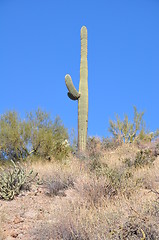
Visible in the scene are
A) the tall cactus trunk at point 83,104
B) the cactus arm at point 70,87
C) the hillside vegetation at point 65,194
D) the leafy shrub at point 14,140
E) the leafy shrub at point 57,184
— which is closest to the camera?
the hillside vegetation at point 65,194

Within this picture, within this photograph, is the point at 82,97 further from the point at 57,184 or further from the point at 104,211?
the point at 104,211

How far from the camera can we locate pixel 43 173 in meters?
9.41

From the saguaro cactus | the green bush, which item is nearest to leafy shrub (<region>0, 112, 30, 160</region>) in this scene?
the green bush

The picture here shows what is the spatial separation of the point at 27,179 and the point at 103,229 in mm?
4518

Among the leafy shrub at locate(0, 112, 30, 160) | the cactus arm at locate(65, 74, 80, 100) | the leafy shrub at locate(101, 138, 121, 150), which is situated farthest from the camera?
the leafy shrub at locate(101, 138, 121, 150)

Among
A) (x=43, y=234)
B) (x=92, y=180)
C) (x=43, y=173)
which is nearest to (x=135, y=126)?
(x=43, y=173)

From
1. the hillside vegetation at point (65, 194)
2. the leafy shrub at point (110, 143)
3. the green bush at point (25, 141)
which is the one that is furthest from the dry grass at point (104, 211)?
the leafy shrub at point (110, 143)

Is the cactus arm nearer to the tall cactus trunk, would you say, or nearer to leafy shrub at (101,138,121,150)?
the tall cactus trunk

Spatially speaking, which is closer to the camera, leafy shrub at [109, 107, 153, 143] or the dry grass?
the dry grass

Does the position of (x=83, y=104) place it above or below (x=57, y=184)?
above

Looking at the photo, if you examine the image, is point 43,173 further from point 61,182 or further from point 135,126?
point 135,126

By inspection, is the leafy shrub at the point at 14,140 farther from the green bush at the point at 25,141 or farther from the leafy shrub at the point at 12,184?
the leafy shrub at the point at 12,184

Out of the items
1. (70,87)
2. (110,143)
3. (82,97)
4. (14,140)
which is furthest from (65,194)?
(110,143)

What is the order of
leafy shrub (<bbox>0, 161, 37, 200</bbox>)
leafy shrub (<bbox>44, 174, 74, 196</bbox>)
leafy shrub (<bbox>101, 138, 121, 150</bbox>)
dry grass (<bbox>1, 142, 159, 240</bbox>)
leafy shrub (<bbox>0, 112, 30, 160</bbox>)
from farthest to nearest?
leafy shrub (<bbox>101, 138, 121, 150</bbox>) < leafy shrub (<bbox>0, 112, 30, 160</bbox>) < leafy shrub (<bbox>44, 174, 74, 196</bbox>) < leafy shrub (<bbox>0, 161, 37, 200</bbox>) < dry grass (<bbox>1, 142, 159, 240</bbox>)
